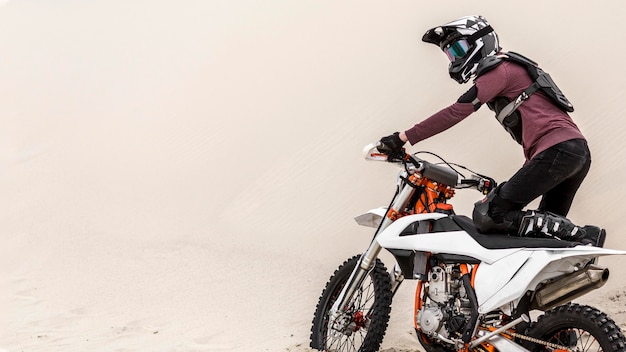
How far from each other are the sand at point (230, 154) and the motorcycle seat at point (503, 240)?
113 centimetres

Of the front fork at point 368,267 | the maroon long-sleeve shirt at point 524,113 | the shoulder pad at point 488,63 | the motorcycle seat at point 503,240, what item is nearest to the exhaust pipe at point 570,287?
the motorcycle seat at point 503,240

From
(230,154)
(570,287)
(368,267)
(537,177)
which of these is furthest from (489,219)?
(230,154)

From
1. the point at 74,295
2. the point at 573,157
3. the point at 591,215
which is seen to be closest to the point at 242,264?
the point at 74,295

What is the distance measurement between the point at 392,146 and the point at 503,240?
2.55ft

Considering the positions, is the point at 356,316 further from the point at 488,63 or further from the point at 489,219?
the point at 488,63

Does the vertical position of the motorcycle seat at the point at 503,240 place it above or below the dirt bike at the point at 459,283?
above

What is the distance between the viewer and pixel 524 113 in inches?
167

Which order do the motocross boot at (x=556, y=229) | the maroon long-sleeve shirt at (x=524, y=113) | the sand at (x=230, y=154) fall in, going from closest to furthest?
the motocross boot at (x=556, y=229) < the maroon long-sleeve shirt at (x=524, y=113) < the sand at (x=230, y=154)

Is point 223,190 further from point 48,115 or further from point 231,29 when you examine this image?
point 231,29

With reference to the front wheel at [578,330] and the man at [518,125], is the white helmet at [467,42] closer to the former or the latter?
the man at [518,125]

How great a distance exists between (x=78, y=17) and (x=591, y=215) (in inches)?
725

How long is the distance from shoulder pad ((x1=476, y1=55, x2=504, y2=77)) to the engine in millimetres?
1022

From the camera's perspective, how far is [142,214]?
10.3m

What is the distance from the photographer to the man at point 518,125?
4.12 meters
